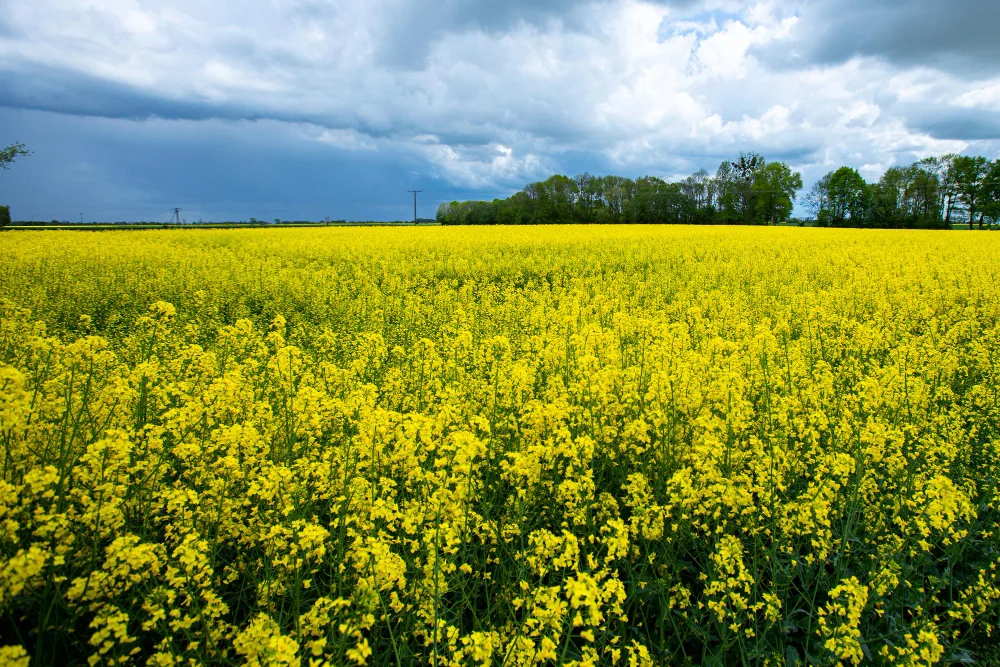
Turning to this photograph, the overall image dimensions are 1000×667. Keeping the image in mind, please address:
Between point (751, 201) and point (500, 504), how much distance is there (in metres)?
Result: 84.4

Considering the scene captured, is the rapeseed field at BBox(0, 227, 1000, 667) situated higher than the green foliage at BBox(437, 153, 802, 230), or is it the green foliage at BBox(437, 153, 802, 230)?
the green foliage at BBox(437, 153, 802, 230)

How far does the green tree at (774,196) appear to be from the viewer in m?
75.2

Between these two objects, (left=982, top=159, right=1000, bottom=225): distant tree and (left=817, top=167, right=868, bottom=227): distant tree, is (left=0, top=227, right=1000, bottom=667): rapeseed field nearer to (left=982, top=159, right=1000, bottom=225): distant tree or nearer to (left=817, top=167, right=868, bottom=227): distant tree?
(left=817, top=167, right=868, bottom=227): distant tree

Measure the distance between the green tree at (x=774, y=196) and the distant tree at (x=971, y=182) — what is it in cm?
1875

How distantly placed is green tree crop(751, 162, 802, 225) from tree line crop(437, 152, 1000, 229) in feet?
0.43

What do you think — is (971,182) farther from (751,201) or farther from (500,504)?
(500,504)

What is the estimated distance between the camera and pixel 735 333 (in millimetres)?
7824

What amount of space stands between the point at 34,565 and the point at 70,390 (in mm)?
2014

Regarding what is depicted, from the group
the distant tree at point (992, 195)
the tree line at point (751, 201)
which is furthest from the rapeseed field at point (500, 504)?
the distant tree at point (992, 195)

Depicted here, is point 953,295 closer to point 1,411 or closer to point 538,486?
point 538,486

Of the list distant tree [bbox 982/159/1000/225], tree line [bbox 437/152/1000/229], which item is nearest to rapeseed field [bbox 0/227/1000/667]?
tree line [bbox 437/152/1000/229]

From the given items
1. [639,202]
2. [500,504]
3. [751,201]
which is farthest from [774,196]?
[500,504]

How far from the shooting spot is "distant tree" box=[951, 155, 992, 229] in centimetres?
6806

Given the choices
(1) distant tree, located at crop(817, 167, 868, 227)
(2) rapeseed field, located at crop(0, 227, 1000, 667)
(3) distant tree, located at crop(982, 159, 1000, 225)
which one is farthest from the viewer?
(1) distant tree, located at crop(817, 167, 868, 227)
